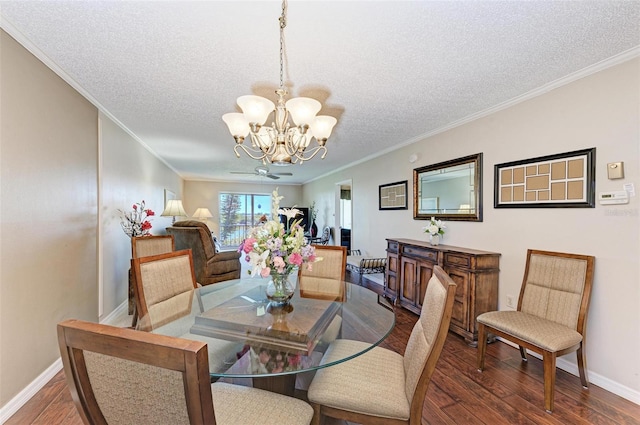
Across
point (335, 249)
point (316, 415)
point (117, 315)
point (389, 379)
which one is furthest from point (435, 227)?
point (117, 315)

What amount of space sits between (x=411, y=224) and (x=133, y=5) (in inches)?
149

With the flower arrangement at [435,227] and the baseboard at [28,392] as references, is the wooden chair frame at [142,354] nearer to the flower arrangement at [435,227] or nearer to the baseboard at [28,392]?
the baseboard at [28,392]

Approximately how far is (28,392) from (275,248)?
195 centimetres

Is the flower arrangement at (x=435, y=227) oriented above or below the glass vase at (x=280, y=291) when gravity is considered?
above

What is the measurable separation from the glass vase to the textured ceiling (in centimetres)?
152

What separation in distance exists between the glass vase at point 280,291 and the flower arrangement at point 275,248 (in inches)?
3.4

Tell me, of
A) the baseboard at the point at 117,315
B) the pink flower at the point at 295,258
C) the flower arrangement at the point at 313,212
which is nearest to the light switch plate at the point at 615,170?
the pink flower at the point at 295,258

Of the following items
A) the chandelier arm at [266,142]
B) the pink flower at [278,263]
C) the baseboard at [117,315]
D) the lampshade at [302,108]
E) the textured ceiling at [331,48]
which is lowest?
the baseboard at [117,315]

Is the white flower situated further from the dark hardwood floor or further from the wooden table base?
the dark hardwood floor

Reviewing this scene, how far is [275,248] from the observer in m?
1.60

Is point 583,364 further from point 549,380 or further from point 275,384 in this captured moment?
point 275,384

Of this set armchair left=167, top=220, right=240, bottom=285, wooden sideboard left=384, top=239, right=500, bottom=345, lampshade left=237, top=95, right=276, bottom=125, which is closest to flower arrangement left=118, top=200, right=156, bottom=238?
armchair left=167, top=220, right=240, bottom=285

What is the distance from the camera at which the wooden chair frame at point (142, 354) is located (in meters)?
0.62

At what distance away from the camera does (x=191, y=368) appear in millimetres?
621
